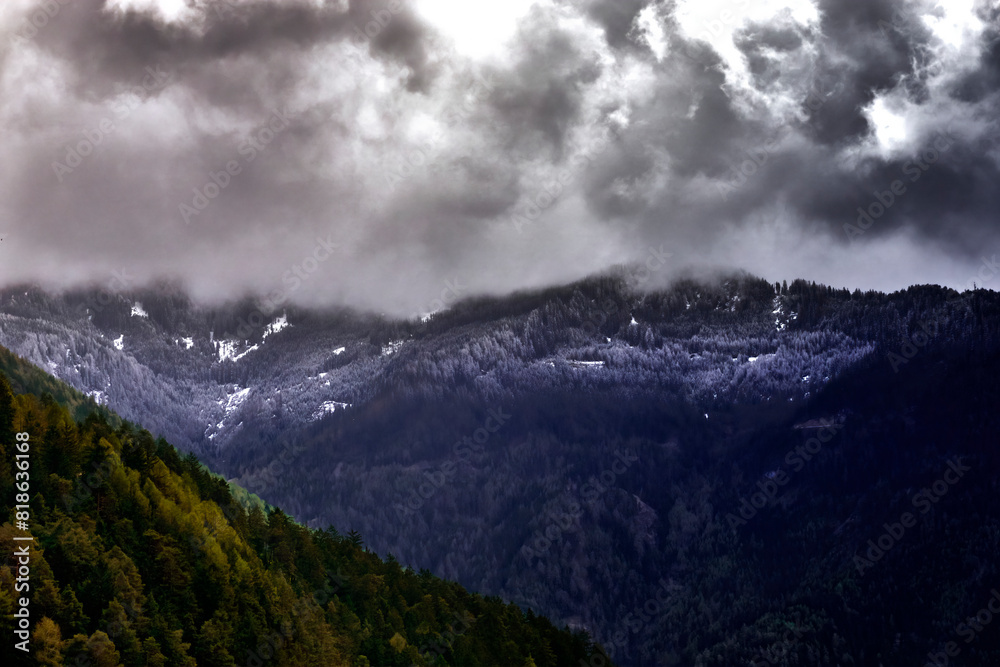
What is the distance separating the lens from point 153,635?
6009 inches

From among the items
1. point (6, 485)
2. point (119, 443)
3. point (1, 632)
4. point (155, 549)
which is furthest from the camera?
point (119, 443)

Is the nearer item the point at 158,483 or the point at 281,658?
the point at 281,658

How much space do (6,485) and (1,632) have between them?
94.4 ft

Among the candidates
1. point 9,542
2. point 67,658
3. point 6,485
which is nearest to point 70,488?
point 6,485

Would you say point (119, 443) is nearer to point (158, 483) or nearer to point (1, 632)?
point (158, 483)

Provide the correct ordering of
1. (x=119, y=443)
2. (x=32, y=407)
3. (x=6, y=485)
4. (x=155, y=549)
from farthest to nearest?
(x=119, y=443) < (x=32, y=407) < (x=155, y=549) < (x=6, y=485)

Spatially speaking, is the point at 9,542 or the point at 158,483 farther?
the point at 158,483

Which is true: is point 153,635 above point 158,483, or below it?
below

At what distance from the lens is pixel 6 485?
519 ft

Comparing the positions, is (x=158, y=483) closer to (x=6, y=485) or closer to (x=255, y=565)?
(x=255, y=565)

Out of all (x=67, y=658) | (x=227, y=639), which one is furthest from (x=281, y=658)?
(x=67, y=658)

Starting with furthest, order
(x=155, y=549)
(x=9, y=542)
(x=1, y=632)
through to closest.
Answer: (x=155, y=549), (x=9, y=542), (x=1, y=632)

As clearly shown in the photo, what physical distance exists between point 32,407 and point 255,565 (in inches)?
1490

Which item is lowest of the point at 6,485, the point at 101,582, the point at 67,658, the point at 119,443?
the point at 67,658
